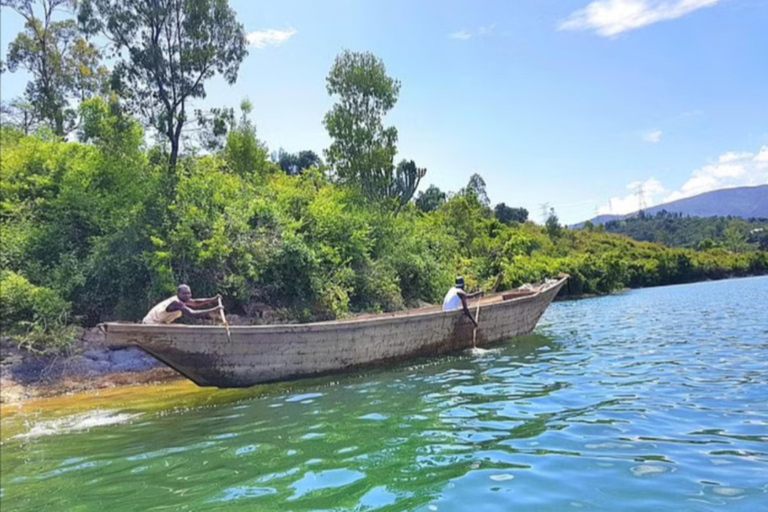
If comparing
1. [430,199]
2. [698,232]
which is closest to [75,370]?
[430,199]

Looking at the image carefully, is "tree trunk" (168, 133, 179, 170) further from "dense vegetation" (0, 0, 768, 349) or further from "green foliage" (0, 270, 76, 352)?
"green foliage" (0, 270, 76, 352)

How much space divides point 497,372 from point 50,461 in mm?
7086

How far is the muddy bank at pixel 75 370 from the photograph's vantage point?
34.4 ft

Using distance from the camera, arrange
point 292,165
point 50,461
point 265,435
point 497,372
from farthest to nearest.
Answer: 1. point 292,165
2. point 497,372
3. point 265,435
4. point 50,461

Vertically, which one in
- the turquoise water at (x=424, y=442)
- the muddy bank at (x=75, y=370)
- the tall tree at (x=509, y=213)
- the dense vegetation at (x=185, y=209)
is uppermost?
the tall tree at (x=509, y=213)

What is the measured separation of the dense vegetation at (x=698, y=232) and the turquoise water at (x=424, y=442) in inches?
3451

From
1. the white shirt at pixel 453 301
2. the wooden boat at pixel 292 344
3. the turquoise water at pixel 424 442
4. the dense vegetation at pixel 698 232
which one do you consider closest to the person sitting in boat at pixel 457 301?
the white shirt at pixel 453 301

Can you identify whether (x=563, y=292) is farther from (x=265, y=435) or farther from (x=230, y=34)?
(x=265, y=435)

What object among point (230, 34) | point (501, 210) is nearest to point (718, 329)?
point (230, 34)

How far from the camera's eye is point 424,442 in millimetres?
5797

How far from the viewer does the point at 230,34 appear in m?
17.3

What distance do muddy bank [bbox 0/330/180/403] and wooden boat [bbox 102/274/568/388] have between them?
319cm

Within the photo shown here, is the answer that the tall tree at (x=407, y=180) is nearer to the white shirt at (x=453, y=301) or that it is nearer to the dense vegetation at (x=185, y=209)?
the dense vegetation at (x=185, y=209)

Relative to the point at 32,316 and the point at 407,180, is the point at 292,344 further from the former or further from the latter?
the point at 407,180
